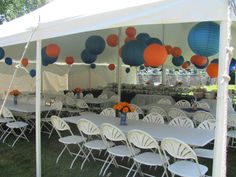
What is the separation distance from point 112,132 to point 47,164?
55.9 inches

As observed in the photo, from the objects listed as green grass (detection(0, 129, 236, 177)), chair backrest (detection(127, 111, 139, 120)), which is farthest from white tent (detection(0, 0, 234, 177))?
chair backrest (detection(127, 111, 139, 120))

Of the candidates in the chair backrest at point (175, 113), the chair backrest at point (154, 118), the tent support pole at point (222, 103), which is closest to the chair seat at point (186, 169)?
the tent support pole at point (222, 103)

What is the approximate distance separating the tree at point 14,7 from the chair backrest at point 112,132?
1213cm

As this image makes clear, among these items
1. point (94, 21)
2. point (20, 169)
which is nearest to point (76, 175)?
point (20, 169)

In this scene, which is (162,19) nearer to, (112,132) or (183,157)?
(183,157)

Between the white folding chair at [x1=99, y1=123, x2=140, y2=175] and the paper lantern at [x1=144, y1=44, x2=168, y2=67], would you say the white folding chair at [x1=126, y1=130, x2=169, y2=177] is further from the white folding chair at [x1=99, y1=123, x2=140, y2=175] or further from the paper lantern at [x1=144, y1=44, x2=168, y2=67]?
the paper lantern at [x1=144, y1=44, x2=168, y2=67]

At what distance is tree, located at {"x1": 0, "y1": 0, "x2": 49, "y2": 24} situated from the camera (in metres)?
14.6

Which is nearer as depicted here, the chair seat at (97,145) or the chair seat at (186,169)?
the chair seat at (186,169)

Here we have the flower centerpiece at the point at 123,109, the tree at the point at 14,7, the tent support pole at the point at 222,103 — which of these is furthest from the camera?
the tree at the point at 14,7

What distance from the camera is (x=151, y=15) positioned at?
2.66 metres

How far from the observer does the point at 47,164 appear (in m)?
4.83

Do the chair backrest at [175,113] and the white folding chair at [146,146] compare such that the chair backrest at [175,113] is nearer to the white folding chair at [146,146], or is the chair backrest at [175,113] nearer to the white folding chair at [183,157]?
the white folding chair at [146,146]

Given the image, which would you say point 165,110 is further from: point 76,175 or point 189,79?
point 189,79

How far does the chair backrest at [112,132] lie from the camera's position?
13.3 ft
